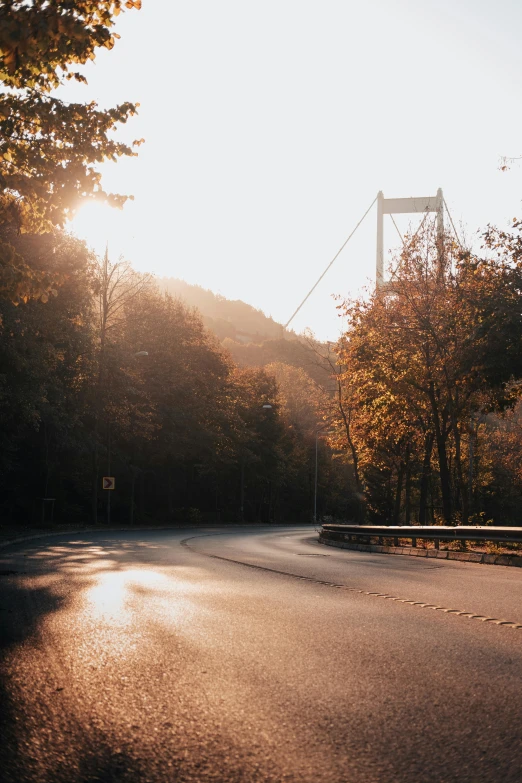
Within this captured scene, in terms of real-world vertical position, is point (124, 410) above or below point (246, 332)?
below

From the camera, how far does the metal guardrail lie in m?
18.2

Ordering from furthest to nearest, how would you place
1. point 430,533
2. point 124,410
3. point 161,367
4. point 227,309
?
point 227,309
point 161,367
point 124,410
point 430,533

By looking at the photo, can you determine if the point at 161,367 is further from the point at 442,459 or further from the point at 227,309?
the point at 227,309

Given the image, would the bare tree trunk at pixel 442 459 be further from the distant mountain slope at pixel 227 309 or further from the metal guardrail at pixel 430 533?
the distant mountain slope at pixel 227 309

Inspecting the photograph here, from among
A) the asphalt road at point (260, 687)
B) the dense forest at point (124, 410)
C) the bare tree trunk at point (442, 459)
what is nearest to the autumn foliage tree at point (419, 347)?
the bare tree trunk at point (442, 459)

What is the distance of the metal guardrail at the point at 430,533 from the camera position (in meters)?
18.2

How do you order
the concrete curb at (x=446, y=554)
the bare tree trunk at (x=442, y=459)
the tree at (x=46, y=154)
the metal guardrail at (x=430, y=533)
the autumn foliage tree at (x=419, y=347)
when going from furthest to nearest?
the bare tree trunk at (x=442, y=459), the autumn foliage tree at (x=419, y=347), the metal guardrail at (x=430, y=533), the concrete curb at (x=446, y=554), the tree at (x=46, y=154)

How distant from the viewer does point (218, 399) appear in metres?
60.6

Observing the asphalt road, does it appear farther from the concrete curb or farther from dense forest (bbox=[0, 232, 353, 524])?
the concrete curb

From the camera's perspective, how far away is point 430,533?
21.9m

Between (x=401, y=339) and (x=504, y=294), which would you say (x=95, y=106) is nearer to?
(x=504, y=294)

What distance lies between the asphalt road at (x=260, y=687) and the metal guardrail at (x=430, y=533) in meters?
8.15

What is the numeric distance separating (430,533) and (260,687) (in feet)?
57.3

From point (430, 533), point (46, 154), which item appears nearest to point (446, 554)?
point (430, 533)
